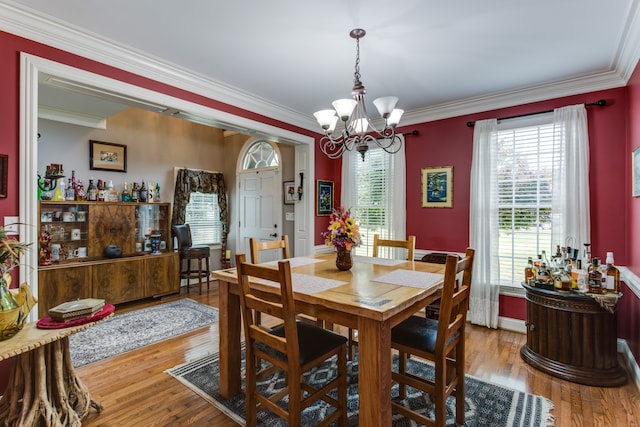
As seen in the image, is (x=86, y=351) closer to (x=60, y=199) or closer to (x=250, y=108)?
(x=60, y=199)

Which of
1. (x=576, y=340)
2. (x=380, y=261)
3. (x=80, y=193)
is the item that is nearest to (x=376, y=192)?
→ (x=380, y=261)

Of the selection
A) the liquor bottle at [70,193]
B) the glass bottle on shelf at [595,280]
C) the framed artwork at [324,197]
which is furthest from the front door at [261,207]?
the glass bottle on shelf at [595,280]

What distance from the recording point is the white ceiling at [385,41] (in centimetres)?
203

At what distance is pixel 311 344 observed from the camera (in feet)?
5.88

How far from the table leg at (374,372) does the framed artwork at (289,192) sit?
3.45 meters

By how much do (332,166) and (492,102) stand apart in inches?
91.3

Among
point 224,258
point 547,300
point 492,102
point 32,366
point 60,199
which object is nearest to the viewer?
point 32,366

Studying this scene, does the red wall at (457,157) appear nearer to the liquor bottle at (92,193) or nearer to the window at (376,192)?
the window at (376,192)

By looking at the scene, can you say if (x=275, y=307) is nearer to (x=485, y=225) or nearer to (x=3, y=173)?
(x=3, y=173)

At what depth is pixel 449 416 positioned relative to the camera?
1.97 metres

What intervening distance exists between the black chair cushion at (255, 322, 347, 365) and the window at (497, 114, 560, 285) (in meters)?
2.57

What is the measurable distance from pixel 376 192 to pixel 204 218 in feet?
10.6

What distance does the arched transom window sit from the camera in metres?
5.37

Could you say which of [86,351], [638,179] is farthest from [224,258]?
[638,179]
